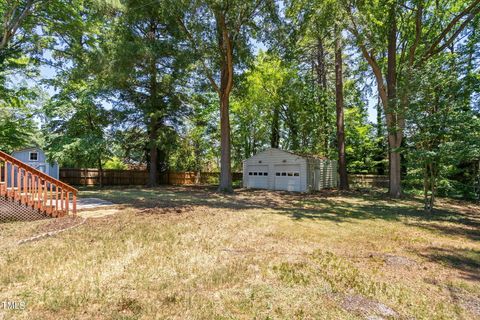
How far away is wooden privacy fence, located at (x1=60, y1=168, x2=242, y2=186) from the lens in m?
17.5

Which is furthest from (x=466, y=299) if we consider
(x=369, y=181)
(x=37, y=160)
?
(x=37, y=160)

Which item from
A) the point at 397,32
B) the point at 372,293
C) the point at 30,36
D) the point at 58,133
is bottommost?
the point at 372,293

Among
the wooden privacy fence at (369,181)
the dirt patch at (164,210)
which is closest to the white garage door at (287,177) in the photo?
the wooden privacy fence at (369,181)

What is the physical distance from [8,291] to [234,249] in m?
2.81

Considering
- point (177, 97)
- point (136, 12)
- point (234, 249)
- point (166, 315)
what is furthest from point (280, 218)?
point (177, 97)

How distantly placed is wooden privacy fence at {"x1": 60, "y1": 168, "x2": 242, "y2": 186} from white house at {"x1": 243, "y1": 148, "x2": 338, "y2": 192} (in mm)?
5583

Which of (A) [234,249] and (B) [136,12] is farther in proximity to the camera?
(B) [136,12]

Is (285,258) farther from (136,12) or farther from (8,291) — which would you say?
(136,12)

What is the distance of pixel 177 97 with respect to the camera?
1698cm

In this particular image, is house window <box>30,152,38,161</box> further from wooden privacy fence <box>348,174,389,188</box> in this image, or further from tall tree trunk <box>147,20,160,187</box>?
wooden privacy fence <box>348,174,389,188</box>

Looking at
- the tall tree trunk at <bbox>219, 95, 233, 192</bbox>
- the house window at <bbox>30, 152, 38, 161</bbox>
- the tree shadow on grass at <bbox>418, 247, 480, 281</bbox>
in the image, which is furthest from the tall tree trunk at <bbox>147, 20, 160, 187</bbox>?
the tree shadow on grass at <bbox>418, 247, 480, 281</bbox>

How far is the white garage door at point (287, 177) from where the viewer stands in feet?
48.6

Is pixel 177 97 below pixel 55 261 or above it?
above

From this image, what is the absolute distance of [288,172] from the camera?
15.2 meters
